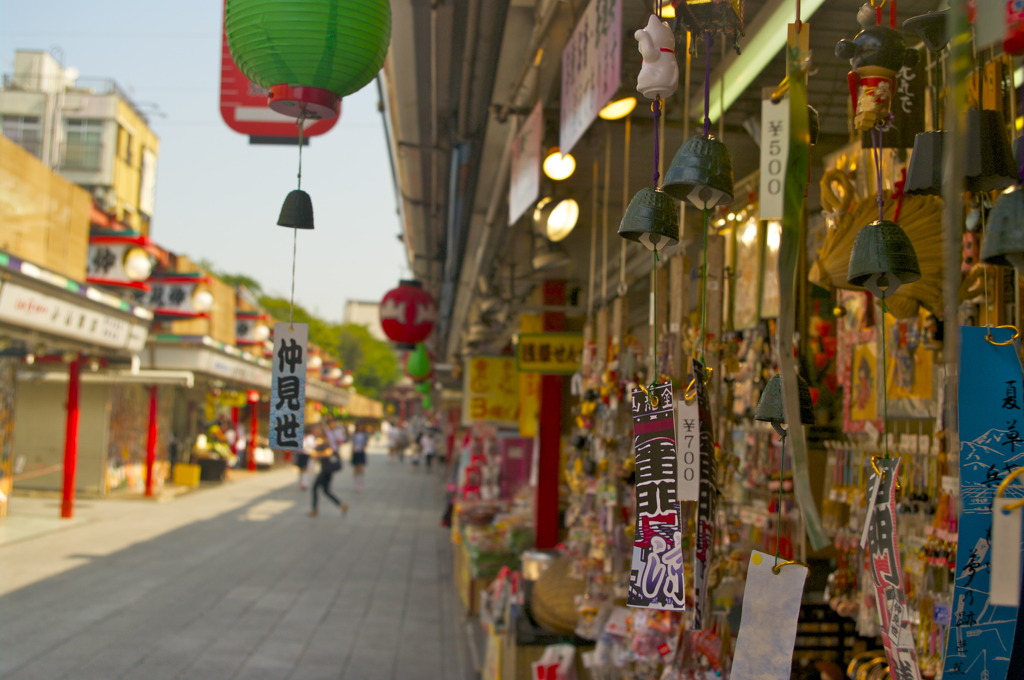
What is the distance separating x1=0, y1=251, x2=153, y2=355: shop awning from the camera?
10.3 m

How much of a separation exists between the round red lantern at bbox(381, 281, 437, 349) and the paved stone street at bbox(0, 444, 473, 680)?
9.05 ft

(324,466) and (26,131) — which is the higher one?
(26,131)

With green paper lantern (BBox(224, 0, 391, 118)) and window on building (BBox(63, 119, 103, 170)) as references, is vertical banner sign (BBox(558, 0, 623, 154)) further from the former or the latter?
window on building (BBox(63, 119, 103, 170))

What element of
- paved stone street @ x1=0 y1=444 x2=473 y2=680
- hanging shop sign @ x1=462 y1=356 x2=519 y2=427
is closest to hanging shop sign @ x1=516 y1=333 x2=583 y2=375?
paved stone street @ x1=0 y1=444 x2=473 y2=680

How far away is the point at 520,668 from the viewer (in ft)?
15.9

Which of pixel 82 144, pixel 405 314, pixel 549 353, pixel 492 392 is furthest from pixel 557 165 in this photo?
pixel 82 144

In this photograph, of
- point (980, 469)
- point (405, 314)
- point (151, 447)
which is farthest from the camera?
point (151, 447)

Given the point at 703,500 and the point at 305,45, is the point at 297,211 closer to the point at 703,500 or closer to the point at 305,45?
the point at 305,45

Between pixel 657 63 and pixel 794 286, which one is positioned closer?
pixel 794 286

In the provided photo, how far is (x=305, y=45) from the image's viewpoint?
2.46 meters

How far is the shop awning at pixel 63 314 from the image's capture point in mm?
10328

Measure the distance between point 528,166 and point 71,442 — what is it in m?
12.9

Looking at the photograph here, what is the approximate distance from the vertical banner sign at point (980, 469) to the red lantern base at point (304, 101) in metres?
1.78

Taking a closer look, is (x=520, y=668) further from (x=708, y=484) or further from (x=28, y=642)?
(x=28, y=642)
